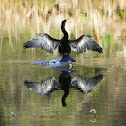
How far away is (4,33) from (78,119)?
851cm

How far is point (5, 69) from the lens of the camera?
9781mm

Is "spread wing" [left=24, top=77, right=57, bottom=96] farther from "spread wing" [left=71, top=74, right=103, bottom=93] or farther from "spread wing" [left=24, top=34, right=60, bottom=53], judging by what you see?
"spread wing" [left=24, top=34, right=60, bottom=53]

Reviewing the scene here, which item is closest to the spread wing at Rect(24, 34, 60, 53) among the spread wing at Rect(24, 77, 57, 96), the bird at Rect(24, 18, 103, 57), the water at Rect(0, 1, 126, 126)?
the bird at Rect(24, 18, 103, 57)

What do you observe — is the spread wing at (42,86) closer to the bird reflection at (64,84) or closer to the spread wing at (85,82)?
the bird reflection at (64,84)

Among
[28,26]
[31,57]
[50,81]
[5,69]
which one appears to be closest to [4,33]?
[28,26]

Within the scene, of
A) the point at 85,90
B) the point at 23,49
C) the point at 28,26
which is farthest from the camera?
the point at 28,26

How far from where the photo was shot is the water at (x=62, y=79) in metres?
6.41

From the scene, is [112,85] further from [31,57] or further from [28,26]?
[28,26]

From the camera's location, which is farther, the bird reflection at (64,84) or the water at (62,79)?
the bird reflection at (64,84)

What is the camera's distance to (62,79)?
29.2 ft

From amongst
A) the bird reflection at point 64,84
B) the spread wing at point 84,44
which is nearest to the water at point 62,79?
the bird reflection at point 64,84

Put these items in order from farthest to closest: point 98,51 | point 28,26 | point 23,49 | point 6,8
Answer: point 6,8 → point 28,26 → point 23,49 → point 98,51

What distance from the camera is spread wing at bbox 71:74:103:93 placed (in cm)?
814

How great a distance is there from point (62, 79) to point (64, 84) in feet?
1.46
